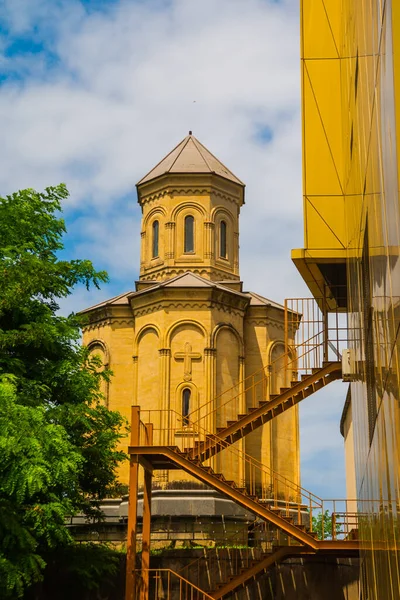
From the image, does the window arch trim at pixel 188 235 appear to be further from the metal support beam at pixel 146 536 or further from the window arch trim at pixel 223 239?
the metal support beam at pixel 146 536

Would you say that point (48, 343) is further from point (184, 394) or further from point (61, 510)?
point (184, 394)

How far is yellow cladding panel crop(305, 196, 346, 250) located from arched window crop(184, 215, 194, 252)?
17498 millimetres

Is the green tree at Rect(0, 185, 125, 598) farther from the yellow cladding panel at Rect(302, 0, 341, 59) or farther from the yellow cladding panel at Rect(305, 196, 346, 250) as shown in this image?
the yellow cladding panel at Rect(302, 0, 341, 59)

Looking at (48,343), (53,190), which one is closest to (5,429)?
(48,343)

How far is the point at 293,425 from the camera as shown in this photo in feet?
113

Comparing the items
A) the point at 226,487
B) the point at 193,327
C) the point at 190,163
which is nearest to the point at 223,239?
the point at 190,163

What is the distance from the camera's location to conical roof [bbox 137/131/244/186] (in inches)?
1433

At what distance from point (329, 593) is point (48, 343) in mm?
9986

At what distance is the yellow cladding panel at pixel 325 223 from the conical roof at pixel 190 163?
59.0 feet

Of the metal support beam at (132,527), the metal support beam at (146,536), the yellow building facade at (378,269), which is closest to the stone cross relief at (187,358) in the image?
the metal support beam at (146,536)

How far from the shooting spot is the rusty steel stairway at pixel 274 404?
2031cm

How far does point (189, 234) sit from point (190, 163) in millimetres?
3204

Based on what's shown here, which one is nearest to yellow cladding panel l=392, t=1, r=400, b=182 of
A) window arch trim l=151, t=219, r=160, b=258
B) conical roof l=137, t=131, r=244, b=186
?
conical roof l=137, t=131, r=244, b=186

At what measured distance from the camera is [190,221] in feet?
118
